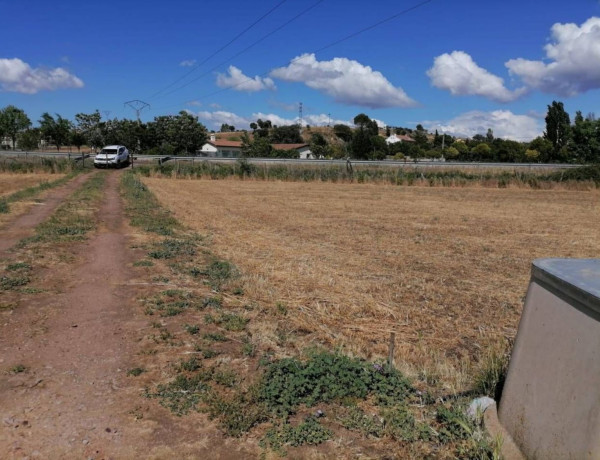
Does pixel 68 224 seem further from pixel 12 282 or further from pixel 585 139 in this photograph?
pixel 585 139

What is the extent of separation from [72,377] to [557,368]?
3671mm

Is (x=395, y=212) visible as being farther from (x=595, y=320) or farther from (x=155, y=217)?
(x=595, y=320)

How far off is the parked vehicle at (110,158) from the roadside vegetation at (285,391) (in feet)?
129

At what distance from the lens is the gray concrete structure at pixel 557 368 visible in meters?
2.53

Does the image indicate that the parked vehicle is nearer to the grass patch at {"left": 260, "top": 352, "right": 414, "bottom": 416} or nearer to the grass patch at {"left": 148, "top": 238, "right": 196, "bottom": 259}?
the grass patch at {"left": 148, "top": 238, "right": 196, "bottom": 259}

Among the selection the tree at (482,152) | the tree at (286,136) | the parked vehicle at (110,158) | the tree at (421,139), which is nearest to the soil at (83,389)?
the parked vehicle at (110,158)

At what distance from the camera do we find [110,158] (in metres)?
42.0

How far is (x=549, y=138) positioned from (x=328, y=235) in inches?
3860

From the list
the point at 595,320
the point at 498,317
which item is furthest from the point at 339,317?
the point at 595,320

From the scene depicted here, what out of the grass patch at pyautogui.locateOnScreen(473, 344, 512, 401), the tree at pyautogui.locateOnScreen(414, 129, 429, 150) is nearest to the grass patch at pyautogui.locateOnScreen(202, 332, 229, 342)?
the grass patch at pyautogui.locateOnScreen(473, 344, 512, 401)

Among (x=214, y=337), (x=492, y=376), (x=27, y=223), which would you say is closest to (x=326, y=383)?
(x=492, y=376)

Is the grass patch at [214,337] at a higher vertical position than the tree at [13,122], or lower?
lower

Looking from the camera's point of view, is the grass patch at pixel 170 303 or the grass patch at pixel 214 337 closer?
the grass patch at pixel 214 337

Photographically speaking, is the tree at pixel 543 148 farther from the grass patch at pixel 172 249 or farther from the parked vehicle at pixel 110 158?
the grass patch at pixel 172 249
